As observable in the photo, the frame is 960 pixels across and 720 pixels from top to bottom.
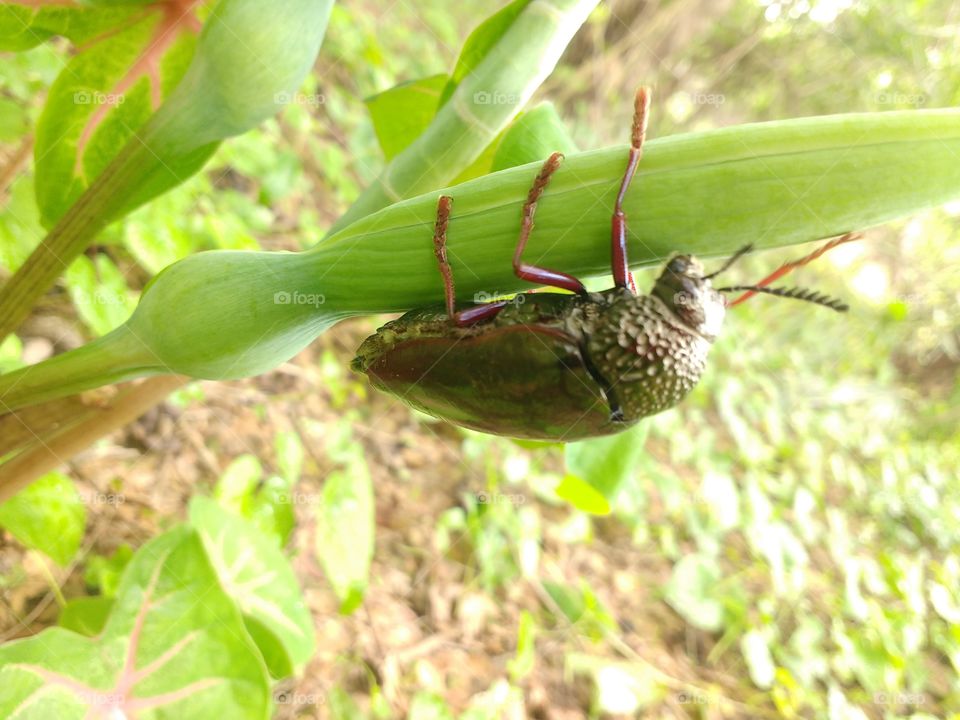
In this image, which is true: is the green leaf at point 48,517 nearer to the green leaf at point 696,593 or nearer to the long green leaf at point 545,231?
the long green leaf at point 545,231

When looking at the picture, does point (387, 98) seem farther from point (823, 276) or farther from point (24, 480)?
point (823, 276)

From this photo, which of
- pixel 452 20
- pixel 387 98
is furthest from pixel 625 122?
pixel 387 98

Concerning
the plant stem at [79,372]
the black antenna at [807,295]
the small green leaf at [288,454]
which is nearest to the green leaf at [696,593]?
the small green leaf at [288,454]

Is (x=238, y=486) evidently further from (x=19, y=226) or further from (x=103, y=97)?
(x=103, y=97)

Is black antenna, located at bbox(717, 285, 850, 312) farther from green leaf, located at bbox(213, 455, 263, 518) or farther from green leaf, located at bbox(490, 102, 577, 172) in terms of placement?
green leaf, located at bbox(213, 455, 263, 518)

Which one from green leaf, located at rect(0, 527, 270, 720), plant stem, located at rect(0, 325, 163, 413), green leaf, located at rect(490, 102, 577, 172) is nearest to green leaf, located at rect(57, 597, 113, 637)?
green leaf, located at rect(0, 527, 270, 720)
